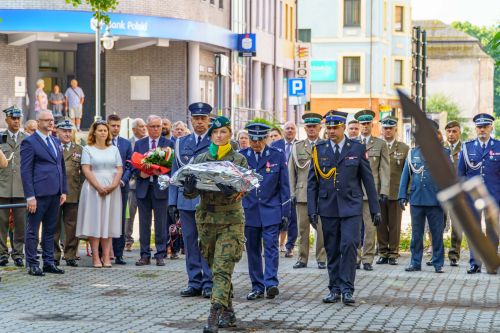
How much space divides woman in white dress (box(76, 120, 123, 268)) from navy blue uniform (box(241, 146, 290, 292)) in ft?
10.4

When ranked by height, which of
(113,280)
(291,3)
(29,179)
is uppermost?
(291,3)

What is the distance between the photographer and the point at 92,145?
16.0m

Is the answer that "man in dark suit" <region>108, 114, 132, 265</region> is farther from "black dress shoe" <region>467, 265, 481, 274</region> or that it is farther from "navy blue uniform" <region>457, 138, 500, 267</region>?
"black dress shoe" <region>467, 265, 481, 274</region>

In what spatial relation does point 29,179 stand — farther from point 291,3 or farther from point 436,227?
point 291,3

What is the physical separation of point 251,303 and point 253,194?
50.2 inches

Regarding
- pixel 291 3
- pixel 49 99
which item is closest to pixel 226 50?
pixel 49 99

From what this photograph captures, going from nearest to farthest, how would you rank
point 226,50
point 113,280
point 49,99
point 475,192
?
point 475,192
point 113,280
point 49,99
point 226,50

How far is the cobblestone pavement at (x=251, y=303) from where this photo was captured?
10.7 m

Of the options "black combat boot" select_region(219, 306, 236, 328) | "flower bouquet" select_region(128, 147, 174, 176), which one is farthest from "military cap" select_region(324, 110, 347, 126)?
"flower bouquet" select_region(128, 147, 174, 176)

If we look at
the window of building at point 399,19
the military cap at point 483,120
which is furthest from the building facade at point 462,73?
the military cap at point 483,120

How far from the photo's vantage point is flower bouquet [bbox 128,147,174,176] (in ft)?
53.5

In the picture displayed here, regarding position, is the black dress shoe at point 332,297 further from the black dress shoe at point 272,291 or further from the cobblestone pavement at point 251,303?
the black dress shoe at point 272,291

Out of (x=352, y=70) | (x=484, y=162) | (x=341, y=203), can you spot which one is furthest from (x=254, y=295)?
(x=352, y=70)

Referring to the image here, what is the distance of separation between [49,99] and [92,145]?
2483cm
